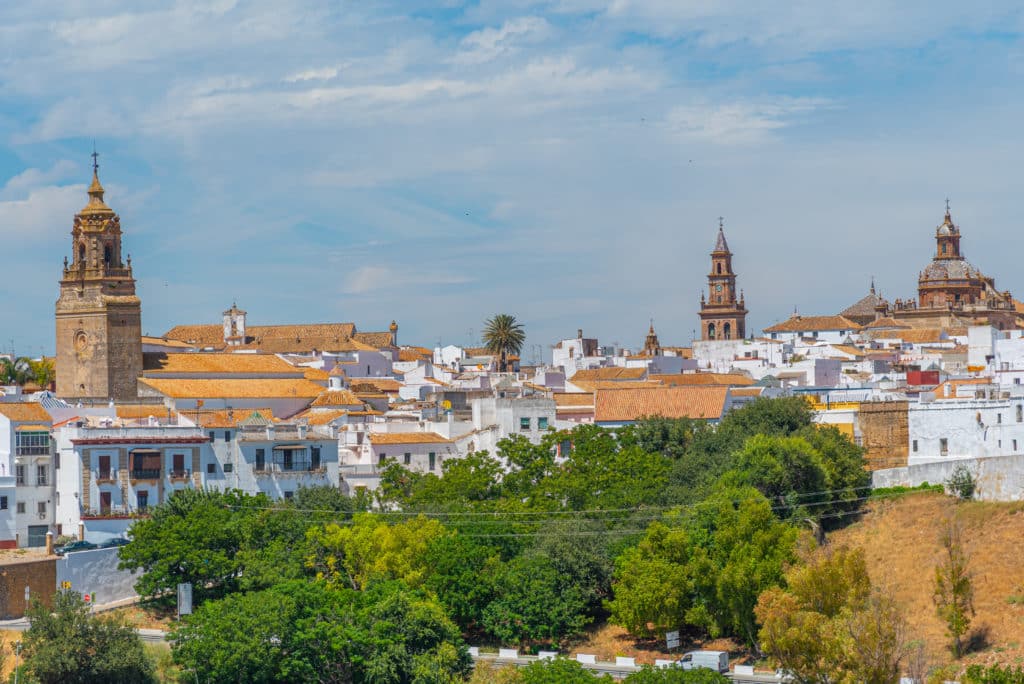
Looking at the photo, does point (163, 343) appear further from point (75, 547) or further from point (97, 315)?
point (75, 547)

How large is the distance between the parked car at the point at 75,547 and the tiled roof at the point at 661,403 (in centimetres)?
2224

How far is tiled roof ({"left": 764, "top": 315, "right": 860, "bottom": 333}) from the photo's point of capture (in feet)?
432

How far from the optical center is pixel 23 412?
216ft


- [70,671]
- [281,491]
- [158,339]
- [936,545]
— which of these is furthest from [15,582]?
[158,339]

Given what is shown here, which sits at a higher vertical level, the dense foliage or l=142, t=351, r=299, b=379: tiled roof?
l=142, t=351, r=299, b=379: tiled roof

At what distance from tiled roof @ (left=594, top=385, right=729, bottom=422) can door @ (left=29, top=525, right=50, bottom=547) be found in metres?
23.0

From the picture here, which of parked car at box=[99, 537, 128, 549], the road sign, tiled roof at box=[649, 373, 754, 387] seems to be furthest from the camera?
tiled roof at box=[649, 373, 754, 387]

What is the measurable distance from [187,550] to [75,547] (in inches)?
222

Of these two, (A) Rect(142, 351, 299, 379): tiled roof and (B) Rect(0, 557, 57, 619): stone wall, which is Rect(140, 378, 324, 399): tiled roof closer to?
(A) Rect(142, 351, 299, 379): tiled roof

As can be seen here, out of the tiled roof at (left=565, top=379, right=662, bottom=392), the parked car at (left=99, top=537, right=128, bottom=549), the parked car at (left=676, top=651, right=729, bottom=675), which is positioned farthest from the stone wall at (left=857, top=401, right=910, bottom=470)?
the parked car at (left=99, top=537, right=128, bottom=549)

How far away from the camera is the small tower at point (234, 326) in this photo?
111625 mm

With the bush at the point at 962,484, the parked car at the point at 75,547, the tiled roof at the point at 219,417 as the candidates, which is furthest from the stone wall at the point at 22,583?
the bush at the point at 962,484

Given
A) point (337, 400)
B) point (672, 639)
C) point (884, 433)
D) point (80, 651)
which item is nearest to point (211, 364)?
point (337, 400)

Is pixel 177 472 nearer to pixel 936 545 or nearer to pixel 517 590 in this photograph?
pixel 517 590
